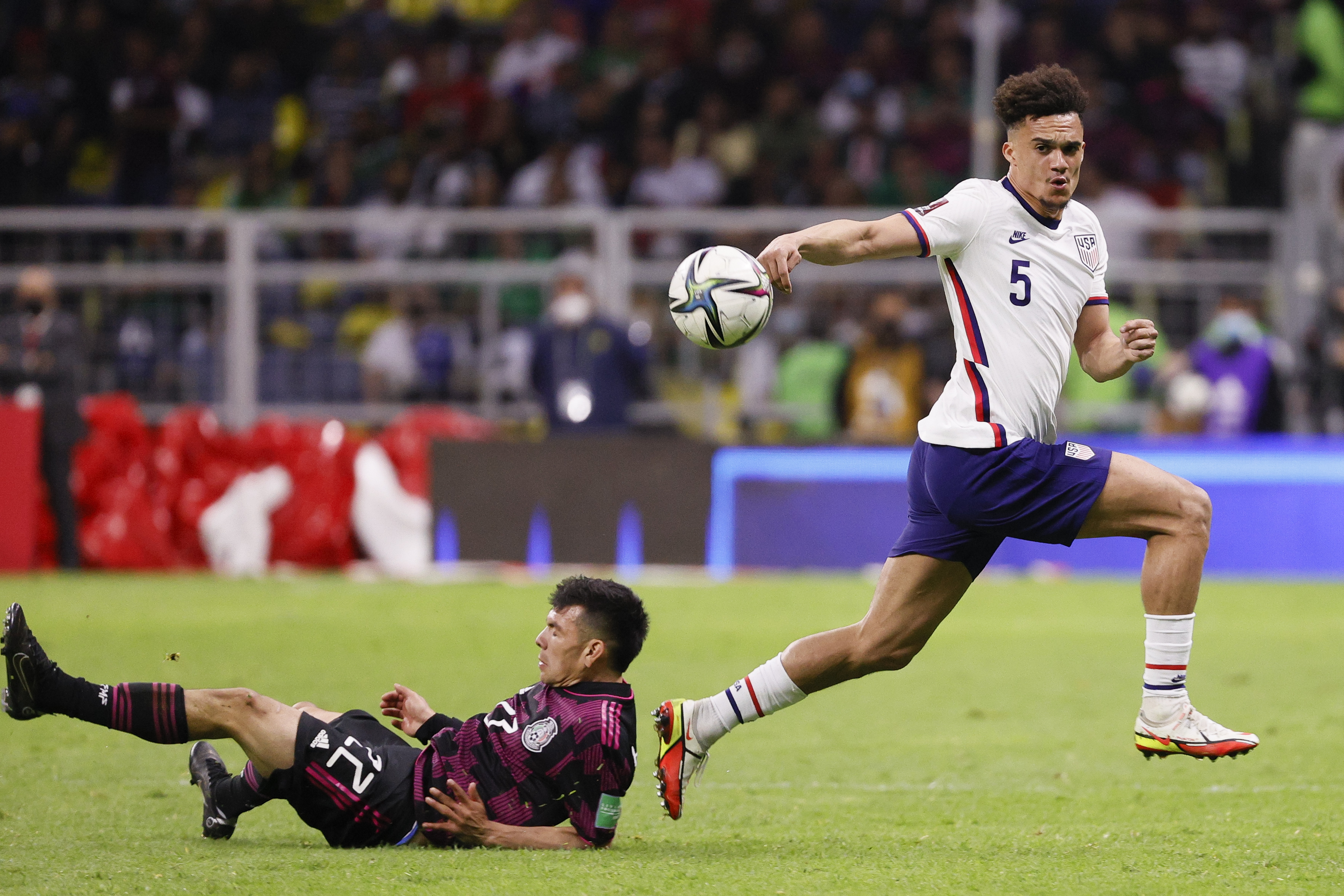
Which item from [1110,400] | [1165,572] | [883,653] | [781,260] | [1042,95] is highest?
[1042,95]

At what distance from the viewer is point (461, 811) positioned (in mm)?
5008

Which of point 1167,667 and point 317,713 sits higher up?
point 1167,667

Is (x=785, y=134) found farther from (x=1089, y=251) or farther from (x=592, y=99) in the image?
(x=1089, y=251)

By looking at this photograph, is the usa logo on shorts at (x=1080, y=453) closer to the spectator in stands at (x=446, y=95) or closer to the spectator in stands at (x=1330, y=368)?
the spectator in stands at (x=1330, y=368)

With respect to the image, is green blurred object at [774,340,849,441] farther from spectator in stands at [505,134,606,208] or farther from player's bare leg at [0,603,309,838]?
player's bare leg at [0,603,309,838]

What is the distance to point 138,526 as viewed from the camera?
546 inches

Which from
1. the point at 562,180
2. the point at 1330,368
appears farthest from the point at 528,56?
the point at 1330,368

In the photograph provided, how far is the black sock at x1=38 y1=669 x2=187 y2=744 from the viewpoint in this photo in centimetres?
501

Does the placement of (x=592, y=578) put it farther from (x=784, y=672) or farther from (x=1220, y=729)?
(x=1220, y=729)

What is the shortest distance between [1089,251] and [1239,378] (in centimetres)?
913

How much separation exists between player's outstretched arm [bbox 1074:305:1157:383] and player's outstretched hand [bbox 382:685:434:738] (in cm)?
240

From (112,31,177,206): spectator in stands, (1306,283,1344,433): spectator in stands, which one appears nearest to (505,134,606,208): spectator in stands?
(112,31,177,206): spectator in stands

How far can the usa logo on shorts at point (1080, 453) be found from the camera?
17.4 feet

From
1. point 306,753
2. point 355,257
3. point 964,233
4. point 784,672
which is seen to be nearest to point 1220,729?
point 784,672
